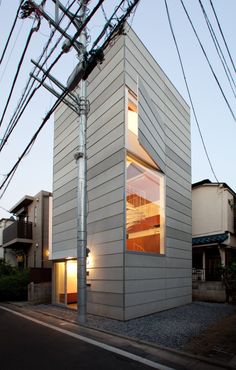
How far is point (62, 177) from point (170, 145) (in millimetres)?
5152

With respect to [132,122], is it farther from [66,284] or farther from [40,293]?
[40,293]

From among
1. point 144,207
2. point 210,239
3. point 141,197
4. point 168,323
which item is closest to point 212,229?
point 210,239

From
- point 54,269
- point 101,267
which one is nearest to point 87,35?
point 101,267

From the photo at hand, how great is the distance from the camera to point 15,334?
838 centimetres

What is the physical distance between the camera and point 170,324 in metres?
9.52

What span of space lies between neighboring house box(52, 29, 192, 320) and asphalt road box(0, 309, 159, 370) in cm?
286

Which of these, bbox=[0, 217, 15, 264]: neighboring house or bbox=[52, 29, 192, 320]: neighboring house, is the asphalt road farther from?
bbox=[0, 217, 15, 264]: neighboring house

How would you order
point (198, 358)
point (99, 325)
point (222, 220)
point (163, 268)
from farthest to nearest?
point (222, 220) < point (163, 268) < point (99, 325) < point (198, 358)

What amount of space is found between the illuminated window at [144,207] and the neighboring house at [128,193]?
41 mm

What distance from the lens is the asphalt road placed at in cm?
580

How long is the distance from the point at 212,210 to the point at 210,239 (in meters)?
1.85

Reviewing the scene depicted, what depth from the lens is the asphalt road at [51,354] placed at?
19.0ft

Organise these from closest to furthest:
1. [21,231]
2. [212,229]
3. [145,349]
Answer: [145,349] < [212,229] < [21,231]

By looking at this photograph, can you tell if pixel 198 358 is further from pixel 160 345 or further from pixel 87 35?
pixel 87 35
